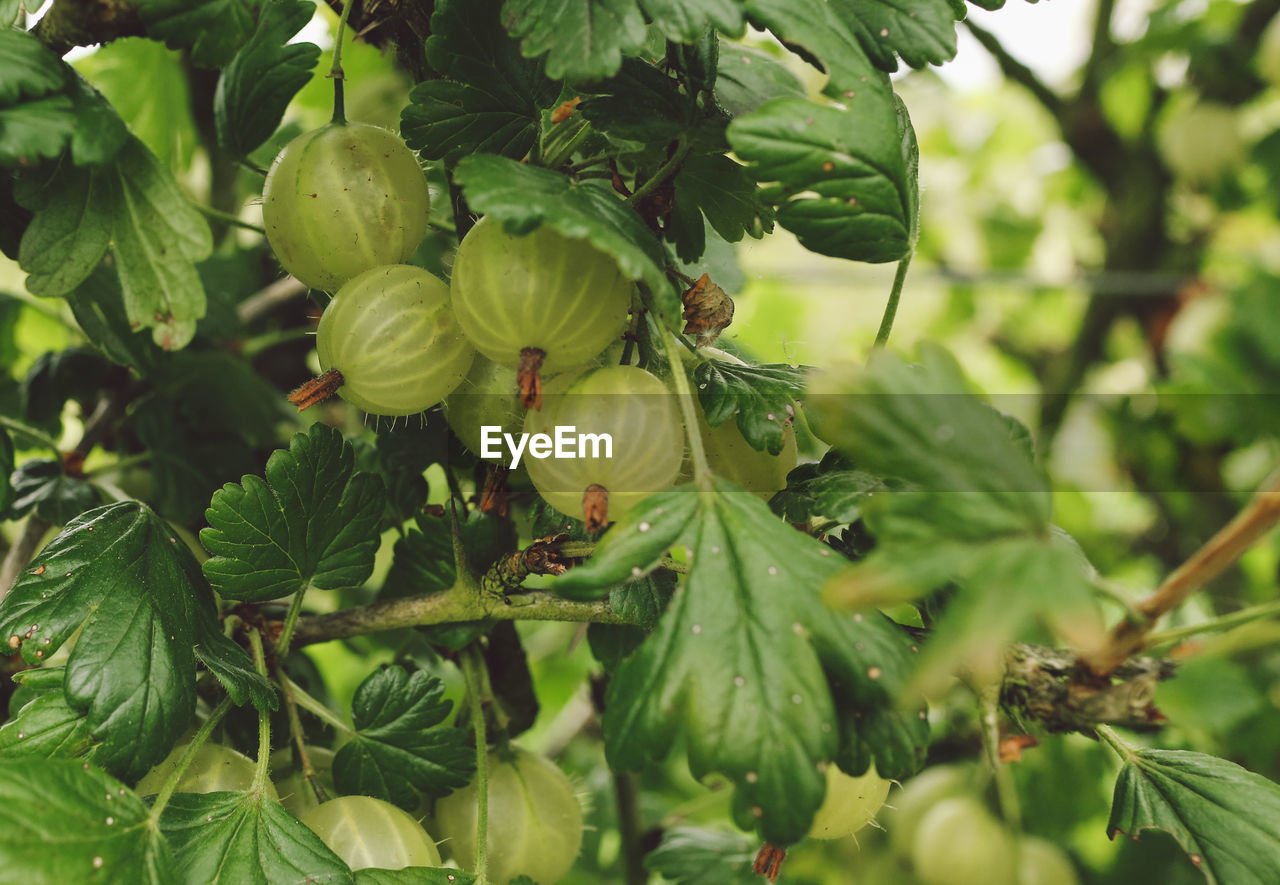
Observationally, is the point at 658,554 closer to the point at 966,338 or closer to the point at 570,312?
the point at 570,312

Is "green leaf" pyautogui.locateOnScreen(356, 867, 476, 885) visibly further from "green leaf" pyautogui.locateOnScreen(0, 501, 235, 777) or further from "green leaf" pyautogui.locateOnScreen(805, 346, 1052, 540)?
"green leaf" pyautogui.locateOnScreen(805, 346, 1052, 540)

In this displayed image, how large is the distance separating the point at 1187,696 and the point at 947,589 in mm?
708

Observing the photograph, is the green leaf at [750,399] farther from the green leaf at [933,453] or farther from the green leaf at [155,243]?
the green leaf at [155,243]

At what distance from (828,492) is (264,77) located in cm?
39

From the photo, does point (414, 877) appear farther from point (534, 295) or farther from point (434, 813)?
point (534, 295)

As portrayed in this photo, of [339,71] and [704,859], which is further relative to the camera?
[704,859]

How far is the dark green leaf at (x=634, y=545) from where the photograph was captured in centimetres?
35

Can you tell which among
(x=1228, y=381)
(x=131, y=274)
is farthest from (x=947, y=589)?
(x=1228, y=381)

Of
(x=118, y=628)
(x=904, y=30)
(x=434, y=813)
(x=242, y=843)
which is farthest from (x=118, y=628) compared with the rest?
(x=904, y=30)

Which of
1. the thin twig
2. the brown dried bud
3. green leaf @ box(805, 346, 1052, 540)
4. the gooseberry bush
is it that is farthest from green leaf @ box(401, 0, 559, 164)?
the thin twig

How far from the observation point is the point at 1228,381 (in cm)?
123

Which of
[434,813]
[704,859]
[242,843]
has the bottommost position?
[704,859]

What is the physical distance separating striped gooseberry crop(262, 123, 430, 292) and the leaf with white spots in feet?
0.53

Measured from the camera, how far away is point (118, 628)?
0.42m
